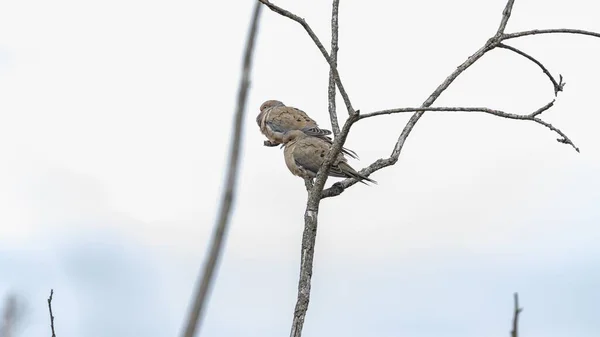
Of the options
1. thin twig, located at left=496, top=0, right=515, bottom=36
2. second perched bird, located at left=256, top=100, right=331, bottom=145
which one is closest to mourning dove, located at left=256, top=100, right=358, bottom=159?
second perched bird, located at left=256, top=100, right=331, bottom=145

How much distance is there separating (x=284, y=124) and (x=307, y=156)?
2.34ft

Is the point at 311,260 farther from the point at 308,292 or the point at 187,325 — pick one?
the point at 187,325

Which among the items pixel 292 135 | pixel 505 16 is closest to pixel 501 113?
pixel 505 16

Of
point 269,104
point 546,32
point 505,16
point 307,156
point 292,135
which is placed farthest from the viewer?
point 269,104

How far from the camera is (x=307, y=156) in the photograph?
8.54 meters

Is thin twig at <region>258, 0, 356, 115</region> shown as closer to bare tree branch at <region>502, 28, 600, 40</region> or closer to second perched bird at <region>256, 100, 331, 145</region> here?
bare tree branch at <region>502, 28, 600, 40</region>

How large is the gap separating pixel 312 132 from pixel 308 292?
4.24 m

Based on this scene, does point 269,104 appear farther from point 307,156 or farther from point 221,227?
point 221,227

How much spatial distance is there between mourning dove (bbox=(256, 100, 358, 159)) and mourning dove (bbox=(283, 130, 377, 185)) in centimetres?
7

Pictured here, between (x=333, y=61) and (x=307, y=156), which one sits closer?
(x=333, y=61)

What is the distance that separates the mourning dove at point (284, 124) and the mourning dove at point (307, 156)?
0.07 m

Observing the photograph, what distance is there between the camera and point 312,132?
888 centimetres

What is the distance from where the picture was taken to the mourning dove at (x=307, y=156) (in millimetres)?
8195

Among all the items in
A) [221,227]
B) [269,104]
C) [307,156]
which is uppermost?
[269,104]
